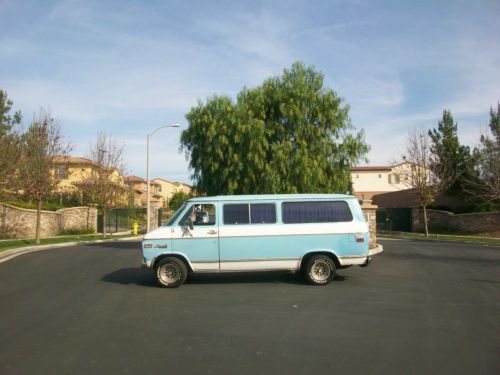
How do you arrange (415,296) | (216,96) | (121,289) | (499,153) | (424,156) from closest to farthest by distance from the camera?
(415,296) < (121,289) < (216,96) < (499,153) < (424,156)

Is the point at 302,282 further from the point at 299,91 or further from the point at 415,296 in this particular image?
the point at 299,91

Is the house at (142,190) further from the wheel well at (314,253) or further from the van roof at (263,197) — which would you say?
the wheel well at (314,253)

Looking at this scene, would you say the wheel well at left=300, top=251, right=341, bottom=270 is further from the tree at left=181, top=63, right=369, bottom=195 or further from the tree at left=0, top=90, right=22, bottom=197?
the tree at left=0, top=90, right=22, bottom=197

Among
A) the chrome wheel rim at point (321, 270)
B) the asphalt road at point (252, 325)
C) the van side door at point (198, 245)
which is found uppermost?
the van side door at point (198, 245)

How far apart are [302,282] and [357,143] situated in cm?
974

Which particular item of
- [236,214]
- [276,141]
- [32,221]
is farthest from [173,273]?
[32,221]

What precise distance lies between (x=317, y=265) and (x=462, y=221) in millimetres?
27658

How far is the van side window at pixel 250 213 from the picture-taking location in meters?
10.8

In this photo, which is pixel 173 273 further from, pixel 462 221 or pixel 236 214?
pixel 462 221

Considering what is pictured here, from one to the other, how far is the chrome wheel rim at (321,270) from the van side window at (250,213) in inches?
57.8

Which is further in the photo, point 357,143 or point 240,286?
point 357,143

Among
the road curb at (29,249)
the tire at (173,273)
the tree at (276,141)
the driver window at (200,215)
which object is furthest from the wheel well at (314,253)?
the road curb at (29,249)

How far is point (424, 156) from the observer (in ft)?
112

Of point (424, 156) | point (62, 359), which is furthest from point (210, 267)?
point (424, 156)
